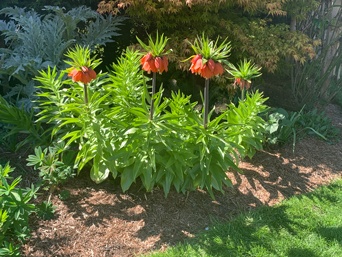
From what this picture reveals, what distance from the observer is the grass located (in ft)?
11.4

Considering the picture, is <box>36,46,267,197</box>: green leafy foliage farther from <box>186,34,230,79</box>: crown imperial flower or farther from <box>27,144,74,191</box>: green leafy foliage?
<box>186,34,230,79</box>: crown imperial flower

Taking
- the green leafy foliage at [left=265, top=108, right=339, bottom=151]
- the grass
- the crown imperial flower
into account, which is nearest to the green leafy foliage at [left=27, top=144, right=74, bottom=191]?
the grass

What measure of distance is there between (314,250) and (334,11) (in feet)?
14.6

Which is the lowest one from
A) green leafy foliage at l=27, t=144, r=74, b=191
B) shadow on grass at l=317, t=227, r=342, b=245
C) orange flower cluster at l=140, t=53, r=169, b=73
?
shadow on grass at l=317, t=227, r=342, b=245

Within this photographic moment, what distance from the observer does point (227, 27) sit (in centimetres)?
516

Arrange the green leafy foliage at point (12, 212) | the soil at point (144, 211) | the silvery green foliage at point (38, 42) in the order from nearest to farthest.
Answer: the green leafy foliage at point (12, 212)
the soil at point (144, 211)
the silvery green foliage at point (38, 42)

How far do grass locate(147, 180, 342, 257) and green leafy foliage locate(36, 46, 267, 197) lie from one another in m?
0.40

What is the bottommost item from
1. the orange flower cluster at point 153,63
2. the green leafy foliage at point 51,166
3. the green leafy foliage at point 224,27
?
the green leafy foliage at point 51,166

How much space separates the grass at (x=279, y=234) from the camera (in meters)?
3.46

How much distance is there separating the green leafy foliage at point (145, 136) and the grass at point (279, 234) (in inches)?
15.9

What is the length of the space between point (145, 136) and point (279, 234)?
138 cm

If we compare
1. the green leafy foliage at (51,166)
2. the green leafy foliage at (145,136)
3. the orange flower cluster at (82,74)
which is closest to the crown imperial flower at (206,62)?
the green leafy foliage at (145,136)

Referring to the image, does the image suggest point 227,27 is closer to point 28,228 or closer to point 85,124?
point 85,124

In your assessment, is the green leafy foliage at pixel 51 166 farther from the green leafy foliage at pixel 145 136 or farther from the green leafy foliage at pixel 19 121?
the green leafy foliage at pixel 19 121
